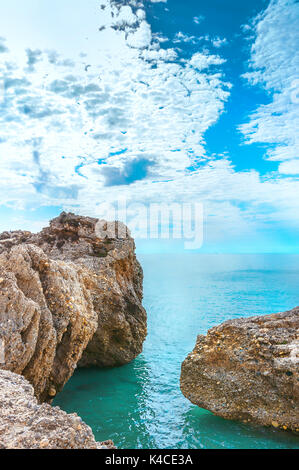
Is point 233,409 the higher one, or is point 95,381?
point 233,409

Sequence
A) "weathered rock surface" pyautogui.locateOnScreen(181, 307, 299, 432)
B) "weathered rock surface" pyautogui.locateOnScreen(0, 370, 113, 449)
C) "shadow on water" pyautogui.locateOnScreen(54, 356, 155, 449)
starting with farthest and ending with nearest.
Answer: "shadow on water" pyautogui.locateOnScreen(54, 356, 155, 449), "weathered rock surface" pyautogui.locateOnScreen(181, 307, 299, 432), "weathered rock surface" pyautogui.locateOnScreen(0, 370, 113, 449)

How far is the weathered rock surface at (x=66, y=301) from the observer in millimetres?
10195

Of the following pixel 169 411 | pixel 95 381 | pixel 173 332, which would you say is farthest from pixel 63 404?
pixel 173 332

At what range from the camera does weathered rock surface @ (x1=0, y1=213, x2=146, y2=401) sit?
33.4 ft

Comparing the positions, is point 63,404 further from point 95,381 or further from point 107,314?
point 107,314

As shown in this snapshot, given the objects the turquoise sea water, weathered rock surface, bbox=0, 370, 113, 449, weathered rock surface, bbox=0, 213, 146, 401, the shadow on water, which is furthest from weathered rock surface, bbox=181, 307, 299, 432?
weathered rock surface, bbox=0, 370, 113, 449

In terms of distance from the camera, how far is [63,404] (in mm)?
15938

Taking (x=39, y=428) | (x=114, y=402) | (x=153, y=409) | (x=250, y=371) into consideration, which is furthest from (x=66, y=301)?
(x=39, y=428)

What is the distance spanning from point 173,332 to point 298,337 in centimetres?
2337

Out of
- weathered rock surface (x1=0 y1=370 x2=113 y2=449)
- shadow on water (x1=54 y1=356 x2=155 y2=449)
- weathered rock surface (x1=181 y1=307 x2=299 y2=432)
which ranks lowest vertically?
shadow on water (x1=54 y1=356 x2=155 y2=449)

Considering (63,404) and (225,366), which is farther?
(63,404)

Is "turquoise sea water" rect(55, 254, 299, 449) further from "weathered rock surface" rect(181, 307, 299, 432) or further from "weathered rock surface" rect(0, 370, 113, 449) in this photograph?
"weathered rock surface" rect(0, 370, 113, 449)

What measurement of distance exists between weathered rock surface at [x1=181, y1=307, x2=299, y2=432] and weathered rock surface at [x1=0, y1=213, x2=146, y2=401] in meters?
5.08

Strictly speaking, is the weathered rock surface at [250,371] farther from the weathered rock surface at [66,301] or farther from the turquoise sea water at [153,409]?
the weathered rock surface at [66,301]
